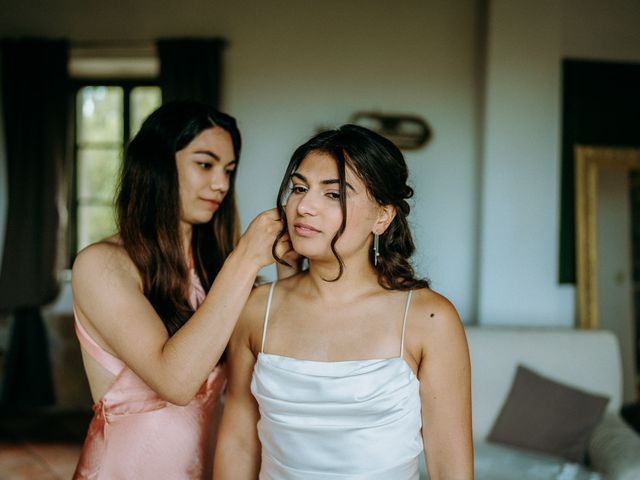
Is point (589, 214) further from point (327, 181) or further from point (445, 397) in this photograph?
point (327, 181)

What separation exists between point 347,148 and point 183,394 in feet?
2.15

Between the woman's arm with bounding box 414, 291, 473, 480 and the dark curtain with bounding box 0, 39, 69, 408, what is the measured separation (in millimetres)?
3721

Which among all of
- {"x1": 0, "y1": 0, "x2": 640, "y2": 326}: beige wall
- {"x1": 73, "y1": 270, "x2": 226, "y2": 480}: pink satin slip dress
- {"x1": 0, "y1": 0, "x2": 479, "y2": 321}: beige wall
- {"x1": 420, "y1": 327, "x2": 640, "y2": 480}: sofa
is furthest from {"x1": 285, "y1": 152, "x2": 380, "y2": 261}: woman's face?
{"x1": 0, "y1": 0, "x2": 479, "y2": 321}: beige wall

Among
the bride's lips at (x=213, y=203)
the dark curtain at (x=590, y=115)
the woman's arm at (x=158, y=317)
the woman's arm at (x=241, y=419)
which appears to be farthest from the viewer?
the dark curtain at (x=590, y=115)

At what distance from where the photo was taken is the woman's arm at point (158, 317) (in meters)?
1.30

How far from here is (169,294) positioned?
155 centimetres

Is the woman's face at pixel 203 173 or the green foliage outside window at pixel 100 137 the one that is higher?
the green foliage outside window at pixel 100 137

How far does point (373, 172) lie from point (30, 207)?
12.3 ft

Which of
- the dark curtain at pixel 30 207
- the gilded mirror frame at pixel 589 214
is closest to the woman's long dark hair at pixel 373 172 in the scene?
the gilded mirror frame at pixel 589 214

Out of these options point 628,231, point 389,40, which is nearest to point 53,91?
point 389,40

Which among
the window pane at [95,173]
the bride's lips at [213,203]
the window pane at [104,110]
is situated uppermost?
the window pane at [104,110]

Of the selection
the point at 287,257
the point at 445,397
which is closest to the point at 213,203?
the point at 287,257

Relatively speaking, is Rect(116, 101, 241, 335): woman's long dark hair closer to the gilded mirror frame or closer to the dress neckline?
the dress neckline

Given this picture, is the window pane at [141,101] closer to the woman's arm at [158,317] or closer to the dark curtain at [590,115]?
the dark curtain at [590,115]
